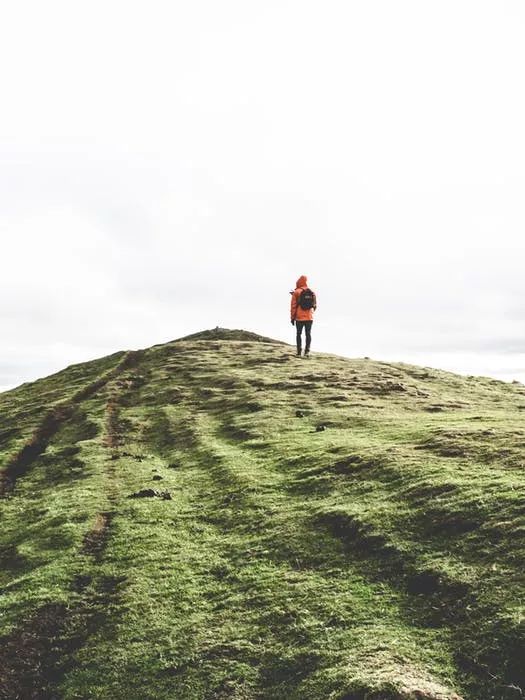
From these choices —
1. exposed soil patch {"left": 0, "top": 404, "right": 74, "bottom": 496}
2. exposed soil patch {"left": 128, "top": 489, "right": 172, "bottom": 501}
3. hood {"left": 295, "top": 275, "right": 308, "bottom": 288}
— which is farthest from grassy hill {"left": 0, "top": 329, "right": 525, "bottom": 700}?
hood {"left": 295, "top": 275, "right": 308, "bottom": 288}

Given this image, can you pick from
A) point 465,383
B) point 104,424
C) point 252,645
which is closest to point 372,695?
point 252,645

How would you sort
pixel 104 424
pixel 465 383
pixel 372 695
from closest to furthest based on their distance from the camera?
1. pixel 372 695
2. pixel 104 424
3. pixel 465 383

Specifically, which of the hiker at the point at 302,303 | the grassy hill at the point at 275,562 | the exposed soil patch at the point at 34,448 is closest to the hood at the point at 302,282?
the hiker at the point at 302,303

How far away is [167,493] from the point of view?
25.0 meters

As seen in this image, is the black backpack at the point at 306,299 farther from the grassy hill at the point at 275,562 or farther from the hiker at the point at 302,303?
the grassy hill at the point at 275,562

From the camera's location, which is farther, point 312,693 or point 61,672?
point 61,672

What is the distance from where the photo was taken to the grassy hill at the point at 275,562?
12000 mm

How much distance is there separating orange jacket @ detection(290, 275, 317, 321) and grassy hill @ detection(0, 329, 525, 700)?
56.4ft

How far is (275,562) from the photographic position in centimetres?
1703

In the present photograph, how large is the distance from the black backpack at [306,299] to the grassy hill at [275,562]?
1711 cm

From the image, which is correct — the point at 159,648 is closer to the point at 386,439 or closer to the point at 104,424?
the point at 386,439

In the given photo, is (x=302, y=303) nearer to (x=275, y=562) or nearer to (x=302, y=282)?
(x=302, y=282)

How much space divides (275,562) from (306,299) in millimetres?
36207

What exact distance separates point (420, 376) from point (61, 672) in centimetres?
4374
